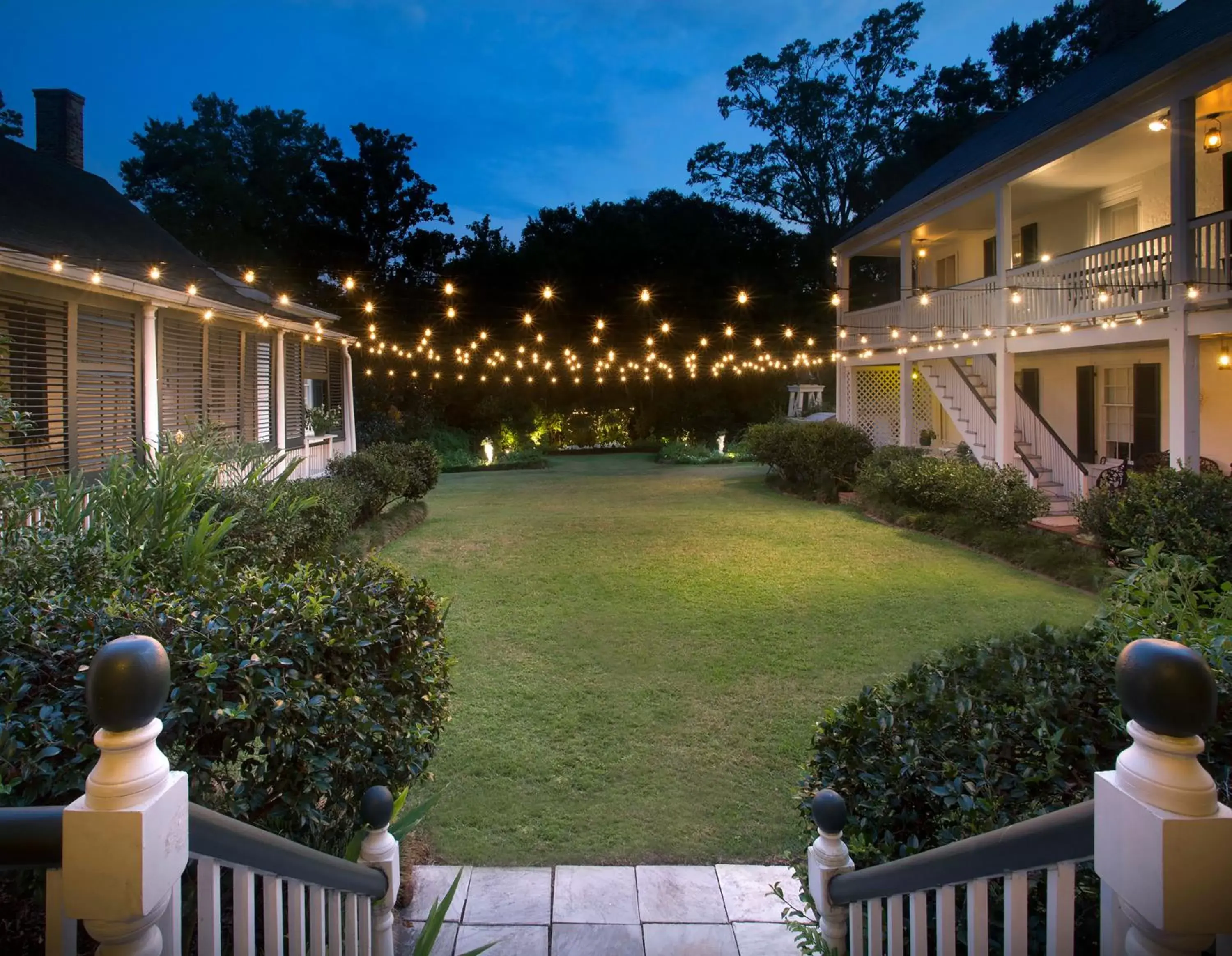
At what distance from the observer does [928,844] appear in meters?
2.66

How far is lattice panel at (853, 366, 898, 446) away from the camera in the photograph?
66.7 ft

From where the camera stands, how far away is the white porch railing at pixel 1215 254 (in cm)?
907

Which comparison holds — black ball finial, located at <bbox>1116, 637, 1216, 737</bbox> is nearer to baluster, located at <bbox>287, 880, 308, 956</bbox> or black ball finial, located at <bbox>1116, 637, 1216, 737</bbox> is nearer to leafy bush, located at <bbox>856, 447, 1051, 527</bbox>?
baluster, located at <bbox>287, 880, 308, 956</bbox>

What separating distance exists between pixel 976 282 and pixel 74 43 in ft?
527

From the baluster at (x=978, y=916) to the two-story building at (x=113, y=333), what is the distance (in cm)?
719

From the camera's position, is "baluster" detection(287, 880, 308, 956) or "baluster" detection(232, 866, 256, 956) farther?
"baluster" detection(287, 880, 308, 956)

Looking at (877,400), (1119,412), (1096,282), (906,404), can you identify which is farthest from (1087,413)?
(877,400)

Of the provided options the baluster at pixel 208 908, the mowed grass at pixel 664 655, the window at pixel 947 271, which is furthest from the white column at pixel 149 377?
the window at pixel 947 271

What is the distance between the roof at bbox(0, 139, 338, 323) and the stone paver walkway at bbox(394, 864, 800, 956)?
7.10 m

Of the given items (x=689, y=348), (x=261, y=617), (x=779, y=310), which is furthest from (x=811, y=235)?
(x=261, y=617)

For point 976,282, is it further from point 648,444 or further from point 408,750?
point 648,444

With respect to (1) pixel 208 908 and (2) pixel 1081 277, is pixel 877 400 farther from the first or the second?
(1) pixel 208 908

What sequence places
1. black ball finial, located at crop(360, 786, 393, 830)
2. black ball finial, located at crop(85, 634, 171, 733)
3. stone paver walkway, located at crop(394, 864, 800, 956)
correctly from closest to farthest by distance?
black ball finial, located at crop(85, 634, 171, 733)
black ball finial, located at crop(360, 786, 393, 830)
stone paver walkway, located at crop(394, 864, 800, 956)

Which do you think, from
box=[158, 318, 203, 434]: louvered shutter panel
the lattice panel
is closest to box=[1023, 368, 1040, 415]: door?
the lattice panel
